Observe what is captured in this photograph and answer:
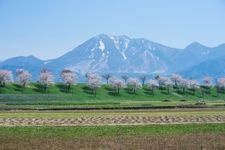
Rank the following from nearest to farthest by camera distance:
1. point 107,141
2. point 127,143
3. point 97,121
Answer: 1. point 127,143
2. point 107,141
3. point 97,121

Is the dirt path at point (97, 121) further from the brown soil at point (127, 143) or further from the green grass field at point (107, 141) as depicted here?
the brown soil at point (127, 143)

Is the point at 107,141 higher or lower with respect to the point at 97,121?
higher

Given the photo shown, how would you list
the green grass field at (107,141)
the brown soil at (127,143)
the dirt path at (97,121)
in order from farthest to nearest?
1. the dirt path at (97,121)
2. the green grass field at (107,141)
3. the brown soil at (127,143)

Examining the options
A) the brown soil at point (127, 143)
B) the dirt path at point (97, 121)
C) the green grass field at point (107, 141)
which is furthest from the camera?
the dirt path at point (97, 121)

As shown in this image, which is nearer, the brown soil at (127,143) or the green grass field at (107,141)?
the brown soil at (127,143)

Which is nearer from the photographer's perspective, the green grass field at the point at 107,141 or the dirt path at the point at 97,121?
the green grass field at the point at 107,141

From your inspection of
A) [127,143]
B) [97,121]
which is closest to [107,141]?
[127,143]

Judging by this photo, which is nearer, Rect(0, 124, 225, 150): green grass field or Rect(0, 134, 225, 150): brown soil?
Rect(0, 134, 225, 150): brown soil

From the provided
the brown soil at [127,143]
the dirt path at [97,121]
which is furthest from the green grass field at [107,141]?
the dirt path at [97,121]

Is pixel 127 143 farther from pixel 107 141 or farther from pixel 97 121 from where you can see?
pixel 97 121

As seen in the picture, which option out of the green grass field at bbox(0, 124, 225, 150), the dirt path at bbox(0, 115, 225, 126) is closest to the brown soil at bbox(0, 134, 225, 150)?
the green grass field at bbox(0, 124, 225, 150)

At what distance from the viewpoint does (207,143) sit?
3562 cm

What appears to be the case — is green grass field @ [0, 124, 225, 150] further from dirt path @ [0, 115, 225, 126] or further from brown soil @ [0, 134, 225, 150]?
dirt path @ [0, 115, 225, 126]

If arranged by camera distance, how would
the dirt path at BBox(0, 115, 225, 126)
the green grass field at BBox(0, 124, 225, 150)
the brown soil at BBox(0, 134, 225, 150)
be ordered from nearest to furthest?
1. the brown soil at BBox(0, 134, 225, 150)
2. the green grass field at BBox(0, 124, 225, 150)
3. the dirt path at BBox(0, 115, 225, 126)
